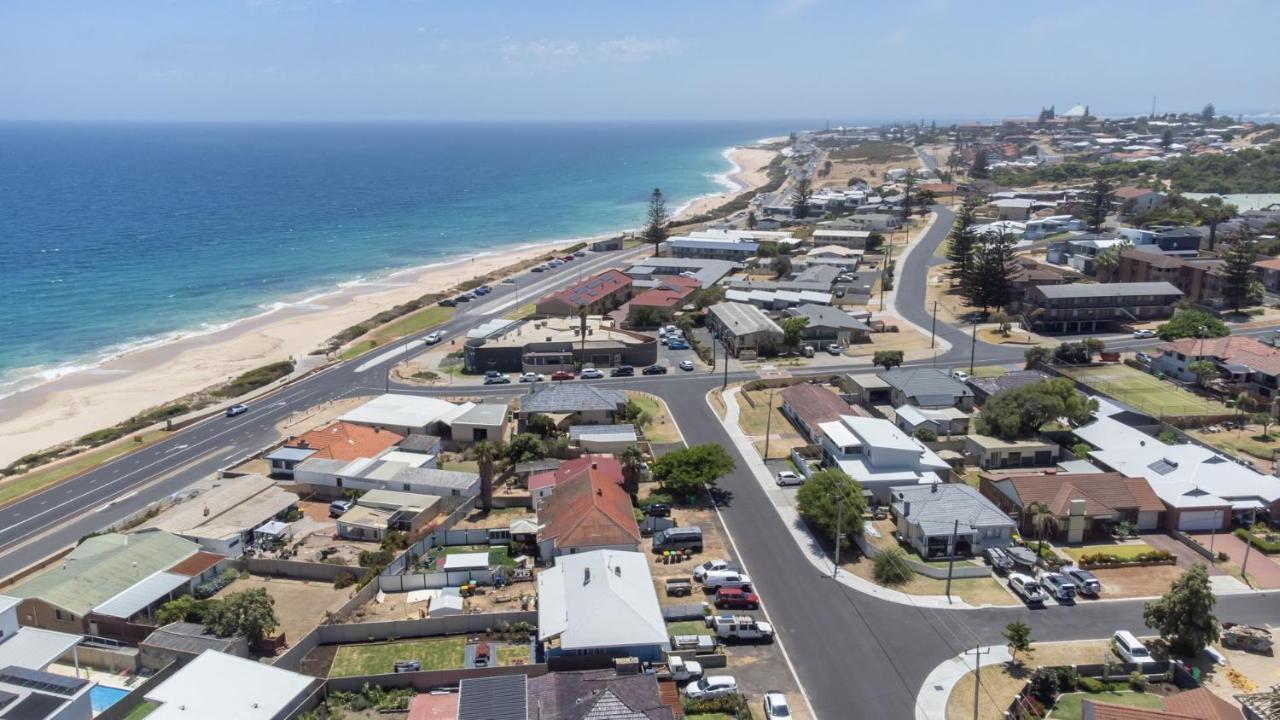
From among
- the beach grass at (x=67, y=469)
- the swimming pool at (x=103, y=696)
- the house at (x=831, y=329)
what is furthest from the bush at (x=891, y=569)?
the beach grass at (x=67, y=469)

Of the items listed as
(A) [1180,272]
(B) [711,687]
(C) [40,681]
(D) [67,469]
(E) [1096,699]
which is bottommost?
(D) [67,469]

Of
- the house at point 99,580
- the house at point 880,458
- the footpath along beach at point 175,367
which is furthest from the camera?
the footpath along beach at point 175,367

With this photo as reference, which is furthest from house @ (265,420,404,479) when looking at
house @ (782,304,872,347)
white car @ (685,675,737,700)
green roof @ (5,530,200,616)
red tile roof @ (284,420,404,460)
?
house @ (782,304,872,347)

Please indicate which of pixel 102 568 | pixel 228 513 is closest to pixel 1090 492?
pixel 228 513

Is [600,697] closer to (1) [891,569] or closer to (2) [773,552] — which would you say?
(2) [773,552]

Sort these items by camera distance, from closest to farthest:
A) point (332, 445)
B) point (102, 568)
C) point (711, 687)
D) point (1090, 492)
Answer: point (711, 687) → point (102, 568) → point (1090, 492) → point (332, 445)

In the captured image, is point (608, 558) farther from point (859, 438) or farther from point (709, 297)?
point (709, 297)

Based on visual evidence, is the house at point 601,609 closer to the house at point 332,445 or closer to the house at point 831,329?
the house at point 332,445
